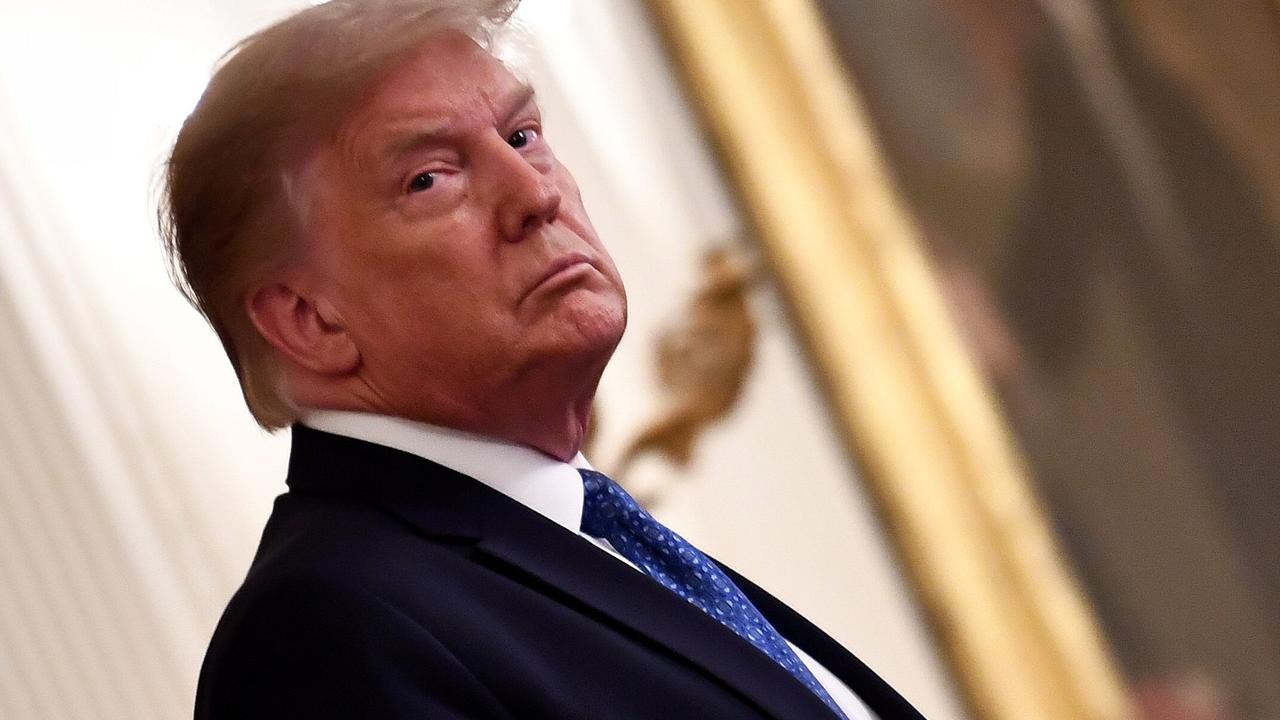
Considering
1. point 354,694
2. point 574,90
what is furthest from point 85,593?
point 354,694

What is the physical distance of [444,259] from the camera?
1.68 meters

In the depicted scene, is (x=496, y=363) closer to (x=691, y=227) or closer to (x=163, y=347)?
(x=163, y=347)

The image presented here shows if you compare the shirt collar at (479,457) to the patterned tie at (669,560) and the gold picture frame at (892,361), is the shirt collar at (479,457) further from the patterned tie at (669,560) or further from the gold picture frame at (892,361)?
the gold picture frame at (892,361)

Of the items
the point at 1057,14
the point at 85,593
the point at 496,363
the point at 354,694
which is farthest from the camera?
the point at 1057,14

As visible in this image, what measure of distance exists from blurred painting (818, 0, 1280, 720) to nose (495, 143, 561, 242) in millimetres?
2341

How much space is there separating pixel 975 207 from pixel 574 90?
3.57 feet

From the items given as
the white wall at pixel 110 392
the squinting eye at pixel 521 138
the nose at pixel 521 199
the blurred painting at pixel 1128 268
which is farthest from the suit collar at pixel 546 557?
the blurred painting at pixel 1128 268

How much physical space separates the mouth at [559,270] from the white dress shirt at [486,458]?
192 millimetres

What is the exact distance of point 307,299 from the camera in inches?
68.0

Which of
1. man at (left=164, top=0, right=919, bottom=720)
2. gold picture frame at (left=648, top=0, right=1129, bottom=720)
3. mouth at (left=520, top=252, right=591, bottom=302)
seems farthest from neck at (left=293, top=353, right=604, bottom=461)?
gold picture frame at (left=648, top=0, right=1129, bottom=720)

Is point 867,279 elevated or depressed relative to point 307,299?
elevated

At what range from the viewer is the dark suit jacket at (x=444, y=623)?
1429 mm

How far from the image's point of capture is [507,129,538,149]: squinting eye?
1.81m

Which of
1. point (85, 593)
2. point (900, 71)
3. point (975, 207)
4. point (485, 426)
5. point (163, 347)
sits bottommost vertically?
point (85, 593)
